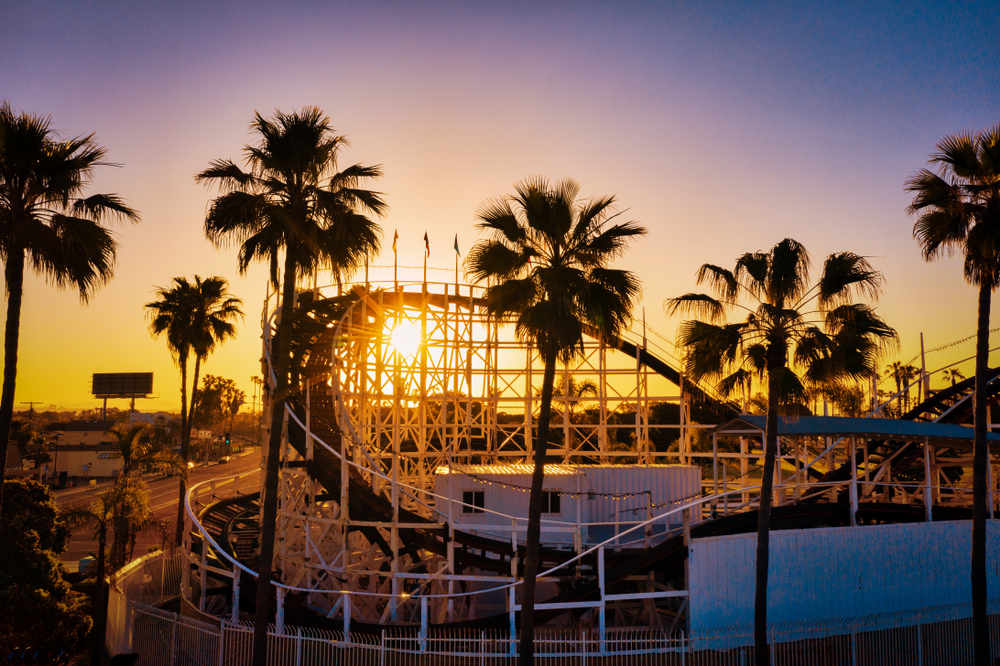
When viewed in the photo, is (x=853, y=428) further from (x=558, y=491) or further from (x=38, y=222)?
(x=38, y=222)

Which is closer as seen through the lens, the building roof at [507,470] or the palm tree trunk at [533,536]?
the palm tree trunk at [533,536]

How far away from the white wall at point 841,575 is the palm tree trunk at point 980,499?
297 cm

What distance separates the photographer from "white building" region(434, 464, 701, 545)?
20250 millimetres

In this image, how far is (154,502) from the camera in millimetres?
57875

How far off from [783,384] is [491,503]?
9.58 m

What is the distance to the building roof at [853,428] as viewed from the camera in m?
18.7

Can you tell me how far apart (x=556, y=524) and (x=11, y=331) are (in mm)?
13123

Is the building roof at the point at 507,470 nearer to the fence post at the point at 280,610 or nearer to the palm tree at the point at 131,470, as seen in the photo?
the fence post at the point at 280,610

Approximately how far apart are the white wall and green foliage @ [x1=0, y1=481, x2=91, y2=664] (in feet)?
47.1

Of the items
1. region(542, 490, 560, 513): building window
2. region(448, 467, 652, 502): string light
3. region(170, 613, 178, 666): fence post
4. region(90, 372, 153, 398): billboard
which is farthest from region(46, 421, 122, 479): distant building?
region(542, 490, 560, 513): building window

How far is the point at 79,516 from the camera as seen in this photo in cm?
1775

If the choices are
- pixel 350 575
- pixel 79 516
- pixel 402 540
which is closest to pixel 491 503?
pixel 402 540

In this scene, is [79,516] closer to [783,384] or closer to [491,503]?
[491,503]

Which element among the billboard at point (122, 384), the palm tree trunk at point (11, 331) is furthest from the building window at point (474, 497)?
the billboard at point (122, 384)
